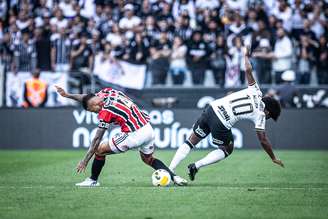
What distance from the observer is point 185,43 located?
77.2 ft

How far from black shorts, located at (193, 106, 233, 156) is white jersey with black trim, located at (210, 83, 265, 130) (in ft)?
0.29

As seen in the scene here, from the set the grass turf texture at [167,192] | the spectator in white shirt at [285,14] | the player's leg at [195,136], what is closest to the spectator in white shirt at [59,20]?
the spectator in white shirt at [285,14]

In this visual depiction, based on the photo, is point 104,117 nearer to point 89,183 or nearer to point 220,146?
point 89,183

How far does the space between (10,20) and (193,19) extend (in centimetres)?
689

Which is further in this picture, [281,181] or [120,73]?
[120,73]

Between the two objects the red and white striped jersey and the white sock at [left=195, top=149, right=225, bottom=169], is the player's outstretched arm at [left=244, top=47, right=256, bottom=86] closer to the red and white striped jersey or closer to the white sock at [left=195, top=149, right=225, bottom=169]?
the white sock at [left=195, top=149, right=225, bottom=169]

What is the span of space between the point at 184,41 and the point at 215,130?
10.6 meters

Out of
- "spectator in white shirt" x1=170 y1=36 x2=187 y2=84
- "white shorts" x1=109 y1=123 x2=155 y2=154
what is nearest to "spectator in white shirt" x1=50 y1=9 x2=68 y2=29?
"spectator in white shirt" x1=170 y1=36 x2=187 y2=84

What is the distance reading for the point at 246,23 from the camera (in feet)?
77.4

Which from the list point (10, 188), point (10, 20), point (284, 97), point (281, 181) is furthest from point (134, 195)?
point (10, 20)

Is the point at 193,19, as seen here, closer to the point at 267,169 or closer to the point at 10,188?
the point at 267,169

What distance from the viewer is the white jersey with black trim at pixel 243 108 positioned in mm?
13047

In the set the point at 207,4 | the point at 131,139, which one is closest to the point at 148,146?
the point at 131,139

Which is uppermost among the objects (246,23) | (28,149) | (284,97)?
(246,23)
